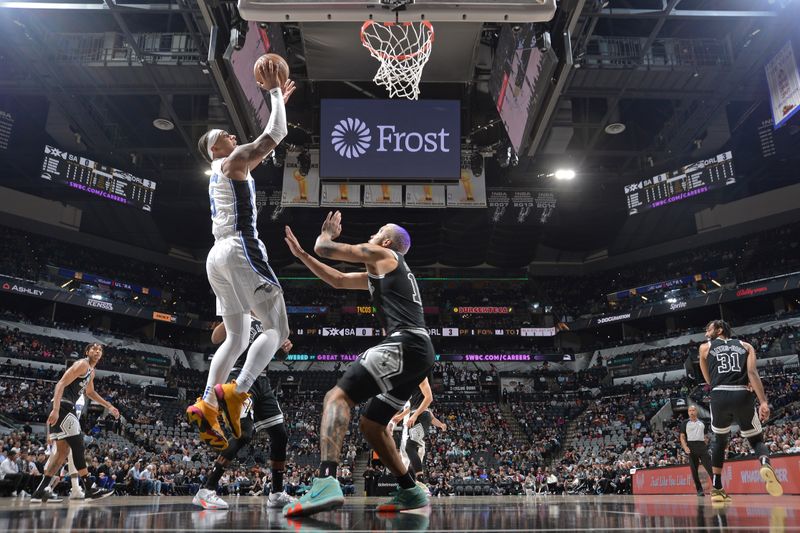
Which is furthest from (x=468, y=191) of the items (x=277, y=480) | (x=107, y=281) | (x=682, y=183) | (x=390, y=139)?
(x=107, y=281)

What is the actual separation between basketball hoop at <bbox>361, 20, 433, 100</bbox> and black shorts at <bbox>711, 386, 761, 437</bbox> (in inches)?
257

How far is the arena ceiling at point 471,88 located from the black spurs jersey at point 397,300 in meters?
8.23

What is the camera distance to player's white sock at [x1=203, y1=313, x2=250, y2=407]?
4.16 meters

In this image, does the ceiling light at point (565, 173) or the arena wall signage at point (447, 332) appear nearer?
the ceiling light at point (565, 173)

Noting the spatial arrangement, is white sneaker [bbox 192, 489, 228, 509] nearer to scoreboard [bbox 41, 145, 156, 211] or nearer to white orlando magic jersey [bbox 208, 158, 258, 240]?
white orlando magic jersey [bbox 208, 158, 258, 240]

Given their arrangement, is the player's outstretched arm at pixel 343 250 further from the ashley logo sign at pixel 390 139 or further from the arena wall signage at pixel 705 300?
the arena wall signage at pixel 705 300

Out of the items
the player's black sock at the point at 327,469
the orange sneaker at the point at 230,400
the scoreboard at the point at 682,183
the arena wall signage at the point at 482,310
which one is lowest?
the player's black sock at the point at 327,469

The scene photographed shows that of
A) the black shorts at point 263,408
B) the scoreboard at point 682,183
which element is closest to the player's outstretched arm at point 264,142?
the black shorts at point 263,408

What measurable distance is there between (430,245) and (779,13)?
21759 mm

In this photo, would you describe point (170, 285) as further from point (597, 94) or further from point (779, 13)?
point (779, 13)

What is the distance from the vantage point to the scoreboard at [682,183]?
18.8 m

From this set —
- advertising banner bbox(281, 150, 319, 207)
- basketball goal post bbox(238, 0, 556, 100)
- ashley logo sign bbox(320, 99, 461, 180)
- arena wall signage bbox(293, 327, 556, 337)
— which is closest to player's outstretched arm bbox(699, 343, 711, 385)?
basketball goal post bbox(238, 0, 556, 100)

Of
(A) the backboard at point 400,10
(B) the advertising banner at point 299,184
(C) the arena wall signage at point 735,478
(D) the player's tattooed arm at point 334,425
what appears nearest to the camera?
(D) the player's tattooed arm at point 334,425

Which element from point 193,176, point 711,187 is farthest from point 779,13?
point 193,176
